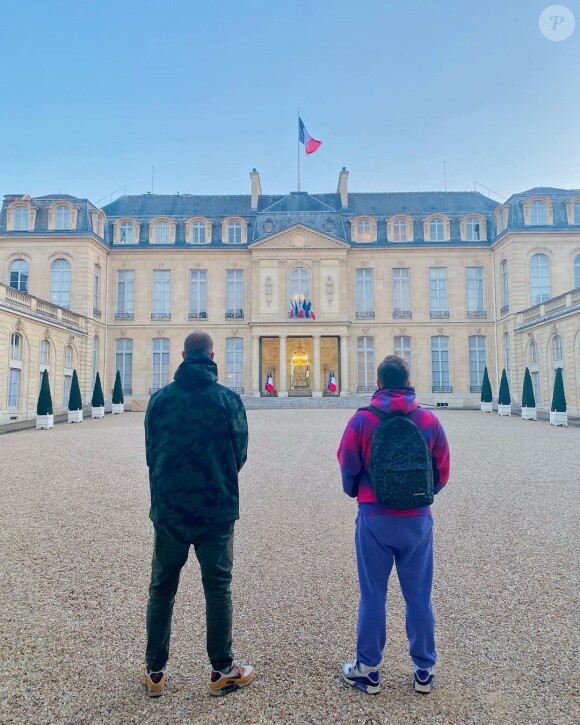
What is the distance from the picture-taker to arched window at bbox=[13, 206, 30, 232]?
1024 inches

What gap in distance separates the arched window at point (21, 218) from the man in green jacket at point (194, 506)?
27.8 m

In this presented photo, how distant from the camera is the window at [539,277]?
2506 centimetres

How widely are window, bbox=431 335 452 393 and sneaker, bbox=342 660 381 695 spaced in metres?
26.4

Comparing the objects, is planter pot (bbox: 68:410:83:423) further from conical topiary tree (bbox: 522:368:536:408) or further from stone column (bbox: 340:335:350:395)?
conical topiary tree (bbox: 522:368:536:408)

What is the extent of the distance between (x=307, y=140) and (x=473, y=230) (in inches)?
437

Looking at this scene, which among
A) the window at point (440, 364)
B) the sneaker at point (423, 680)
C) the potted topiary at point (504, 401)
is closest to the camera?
the sneaker at point (423, 680)

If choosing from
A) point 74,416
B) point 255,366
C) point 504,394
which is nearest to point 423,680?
point 74,416

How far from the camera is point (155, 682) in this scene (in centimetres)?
245

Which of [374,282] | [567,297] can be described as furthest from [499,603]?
[374,282]

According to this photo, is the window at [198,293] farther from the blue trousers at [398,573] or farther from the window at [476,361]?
the blue trousers at [398,573]

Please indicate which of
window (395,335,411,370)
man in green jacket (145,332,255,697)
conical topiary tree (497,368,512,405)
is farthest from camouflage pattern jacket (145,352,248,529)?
window (395,335,411,370)

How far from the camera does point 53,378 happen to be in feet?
69.1

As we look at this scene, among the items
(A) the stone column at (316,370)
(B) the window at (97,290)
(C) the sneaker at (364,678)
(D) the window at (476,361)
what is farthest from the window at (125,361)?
(C) the sneaker at (364,678)

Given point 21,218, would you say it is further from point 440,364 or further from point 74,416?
point 440,364
